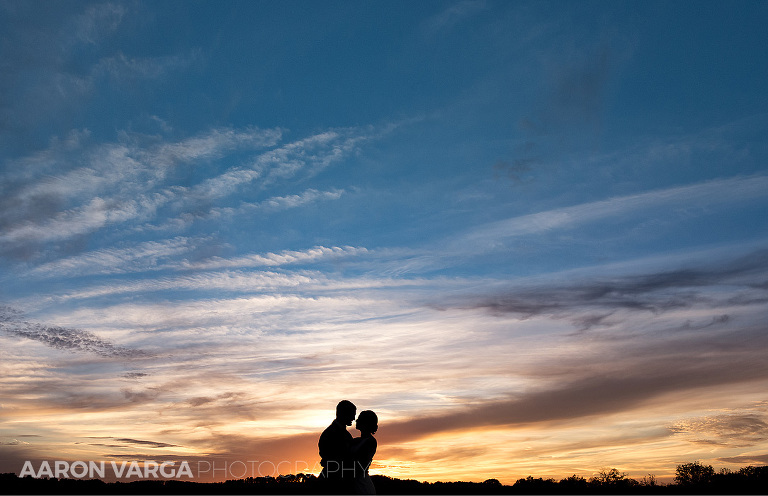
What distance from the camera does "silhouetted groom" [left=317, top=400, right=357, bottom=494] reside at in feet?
38.3

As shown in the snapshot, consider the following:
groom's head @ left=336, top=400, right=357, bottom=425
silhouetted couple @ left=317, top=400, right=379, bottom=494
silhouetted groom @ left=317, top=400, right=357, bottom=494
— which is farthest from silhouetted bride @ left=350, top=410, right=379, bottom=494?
groom's head @ left=336, top=400, right=357, bottom=425

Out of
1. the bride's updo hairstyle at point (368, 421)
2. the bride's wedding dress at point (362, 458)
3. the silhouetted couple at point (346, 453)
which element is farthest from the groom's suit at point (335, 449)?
the bride's updo hairstyle at point (368, 421)

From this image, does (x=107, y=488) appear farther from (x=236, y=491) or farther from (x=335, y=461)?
(x=335, y=461)

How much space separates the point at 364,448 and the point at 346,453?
1.16ft

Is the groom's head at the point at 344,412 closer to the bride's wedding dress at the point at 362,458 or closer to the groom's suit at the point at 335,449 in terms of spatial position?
the groom's suit at the point at 335,449

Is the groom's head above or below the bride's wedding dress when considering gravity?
above

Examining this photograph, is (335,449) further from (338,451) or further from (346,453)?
(346,453)

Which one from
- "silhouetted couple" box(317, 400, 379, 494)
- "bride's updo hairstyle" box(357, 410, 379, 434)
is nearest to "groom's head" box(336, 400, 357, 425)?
"silhouetted couple" box(317, 400, 379, 494)

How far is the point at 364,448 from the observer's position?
→ 1178 centimetres

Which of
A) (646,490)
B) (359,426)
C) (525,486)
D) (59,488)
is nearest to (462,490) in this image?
(525,486)

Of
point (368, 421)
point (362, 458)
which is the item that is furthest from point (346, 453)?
point (368, 421)

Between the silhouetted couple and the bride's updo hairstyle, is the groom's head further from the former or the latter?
the bride's updo hairstyle

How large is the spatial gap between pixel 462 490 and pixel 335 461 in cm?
1076

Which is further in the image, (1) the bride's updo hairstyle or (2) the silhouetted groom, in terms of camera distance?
(1) the bride's updo hairstyle
